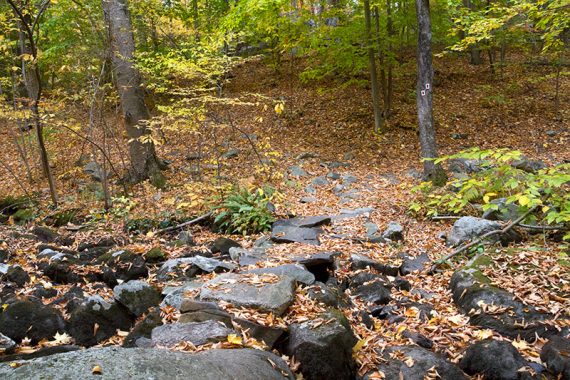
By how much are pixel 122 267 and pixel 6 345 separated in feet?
6.58

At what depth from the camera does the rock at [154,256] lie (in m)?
5.72

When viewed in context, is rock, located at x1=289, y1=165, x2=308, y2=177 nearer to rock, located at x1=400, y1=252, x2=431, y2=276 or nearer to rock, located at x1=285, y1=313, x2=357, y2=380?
rock, located at x1=400, y1=252, x2=431, y2=276

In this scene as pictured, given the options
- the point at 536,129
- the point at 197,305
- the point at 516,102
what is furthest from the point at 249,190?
the point at 516,102

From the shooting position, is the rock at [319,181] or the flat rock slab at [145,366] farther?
the rock at [319,181]

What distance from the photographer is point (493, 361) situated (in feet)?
11.2

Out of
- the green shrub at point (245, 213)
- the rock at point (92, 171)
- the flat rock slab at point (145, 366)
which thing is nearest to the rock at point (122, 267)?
the green shrub at point (245, 213)

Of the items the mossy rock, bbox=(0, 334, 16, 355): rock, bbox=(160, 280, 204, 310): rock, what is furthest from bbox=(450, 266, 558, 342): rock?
the mossy rock

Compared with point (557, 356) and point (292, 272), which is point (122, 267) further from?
point (557, 356)

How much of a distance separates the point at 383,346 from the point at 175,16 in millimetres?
15349

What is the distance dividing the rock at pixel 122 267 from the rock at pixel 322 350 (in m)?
2.41

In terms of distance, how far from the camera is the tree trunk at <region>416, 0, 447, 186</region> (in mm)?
8727

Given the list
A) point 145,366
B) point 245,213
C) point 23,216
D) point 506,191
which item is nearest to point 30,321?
point 145,366

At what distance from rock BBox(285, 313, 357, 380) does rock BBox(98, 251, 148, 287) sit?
2.41m

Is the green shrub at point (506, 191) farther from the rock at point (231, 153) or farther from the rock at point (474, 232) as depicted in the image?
the rock at point (231, 153)
